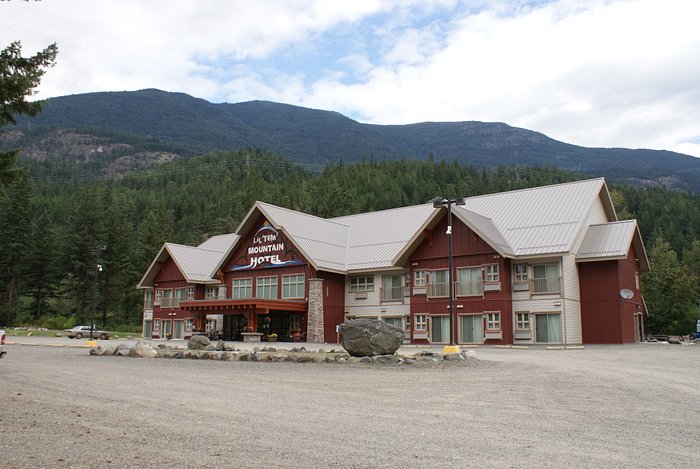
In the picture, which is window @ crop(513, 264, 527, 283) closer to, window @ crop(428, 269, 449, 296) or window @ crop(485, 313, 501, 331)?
window @ crop(485, 313, 501, 331)

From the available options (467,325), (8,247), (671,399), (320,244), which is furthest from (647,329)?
(8,247)

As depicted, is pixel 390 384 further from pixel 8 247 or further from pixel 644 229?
pixel 644 229

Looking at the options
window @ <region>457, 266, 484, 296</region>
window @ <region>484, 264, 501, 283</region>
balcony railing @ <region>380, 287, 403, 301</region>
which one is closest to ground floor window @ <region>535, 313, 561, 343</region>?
window @ <region>484, 264, 501, 283</region>

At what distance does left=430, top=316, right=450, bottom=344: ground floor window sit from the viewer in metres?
37.4

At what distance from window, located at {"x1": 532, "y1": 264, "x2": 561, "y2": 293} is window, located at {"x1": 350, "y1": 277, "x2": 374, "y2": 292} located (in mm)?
11541

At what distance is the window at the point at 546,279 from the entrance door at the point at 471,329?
371 centimetres

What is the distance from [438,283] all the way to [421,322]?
2746mm

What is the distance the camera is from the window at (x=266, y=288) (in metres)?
44.6

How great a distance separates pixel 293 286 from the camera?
43344mm

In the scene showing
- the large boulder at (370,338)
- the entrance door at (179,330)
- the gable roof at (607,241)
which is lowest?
the entrance door at (179,330)

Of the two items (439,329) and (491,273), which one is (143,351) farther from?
(491,273)

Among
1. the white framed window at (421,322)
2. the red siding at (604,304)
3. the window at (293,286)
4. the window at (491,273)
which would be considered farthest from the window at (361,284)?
the red siding at (604,304)

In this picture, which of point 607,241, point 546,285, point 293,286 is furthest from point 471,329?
point 293,286

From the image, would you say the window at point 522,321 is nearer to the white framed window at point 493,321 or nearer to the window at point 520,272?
the white framed window at point 493,321
